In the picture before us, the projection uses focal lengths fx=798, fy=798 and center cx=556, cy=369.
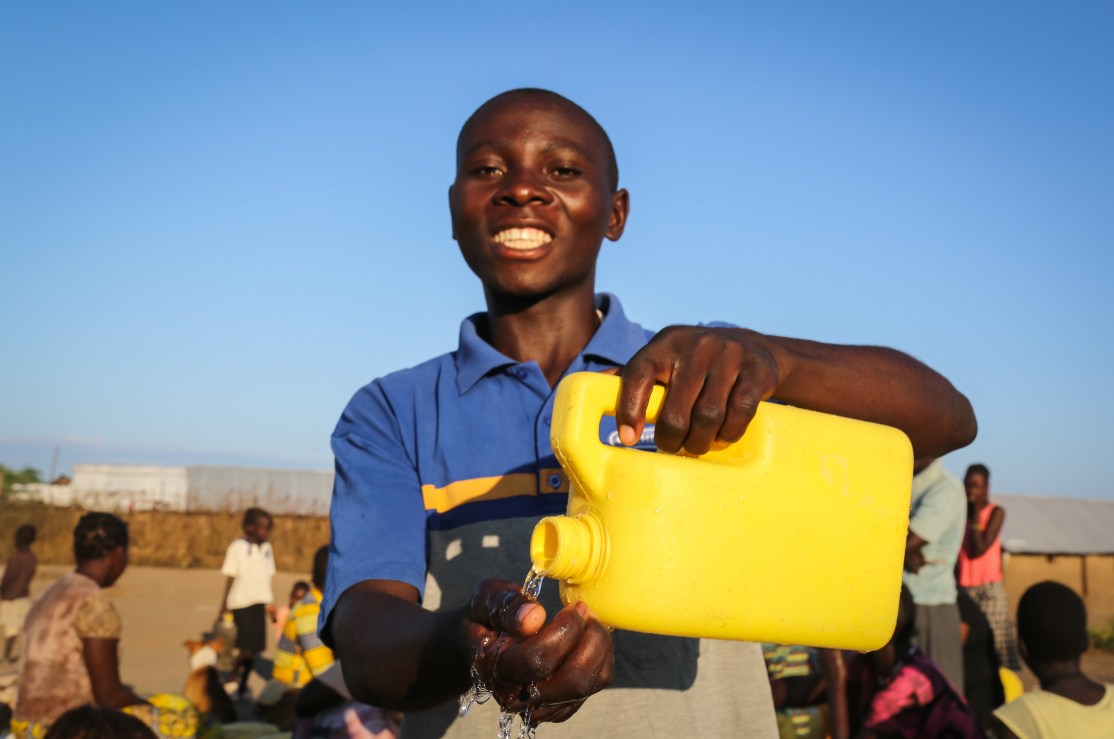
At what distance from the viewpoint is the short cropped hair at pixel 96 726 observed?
9.29 ft

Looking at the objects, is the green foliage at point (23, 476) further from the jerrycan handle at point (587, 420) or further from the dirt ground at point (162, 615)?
the jerrycan handle at point (587, 420)

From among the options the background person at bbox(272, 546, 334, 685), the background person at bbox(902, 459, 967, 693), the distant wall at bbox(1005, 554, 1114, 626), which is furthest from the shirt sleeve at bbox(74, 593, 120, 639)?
the distant wall at bbox(1005, 554, 1114, 626)

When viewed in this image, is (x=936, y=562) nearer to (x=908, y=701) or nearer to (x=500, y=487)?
(x=908, y=701)

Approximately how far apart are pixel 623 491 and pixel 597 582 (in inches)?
4.6

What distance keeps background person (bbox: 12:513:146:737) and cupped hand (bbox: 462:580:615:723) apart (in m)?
4.07

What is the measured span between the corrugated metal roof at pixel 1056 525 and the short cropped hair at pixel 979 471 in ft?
36.4

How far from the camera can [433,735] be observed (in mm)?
1412

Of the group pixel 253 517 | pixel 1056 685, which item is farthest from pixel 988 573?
pixel 253 517

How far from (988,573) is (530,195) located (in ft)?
20.1

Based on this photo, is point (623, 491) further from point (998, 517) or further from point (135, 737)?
point (998, 517)

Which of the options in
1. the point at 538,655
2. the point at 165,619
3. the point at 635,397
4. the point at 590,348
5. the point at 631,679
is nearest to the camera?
the point at 538,655

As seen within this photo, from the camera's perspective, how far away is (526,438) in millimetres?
1522

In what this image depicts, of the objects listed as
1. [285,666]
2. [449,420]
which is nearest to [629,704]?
[449,420]

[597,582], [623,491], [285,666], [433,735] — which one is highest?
[623,491]
